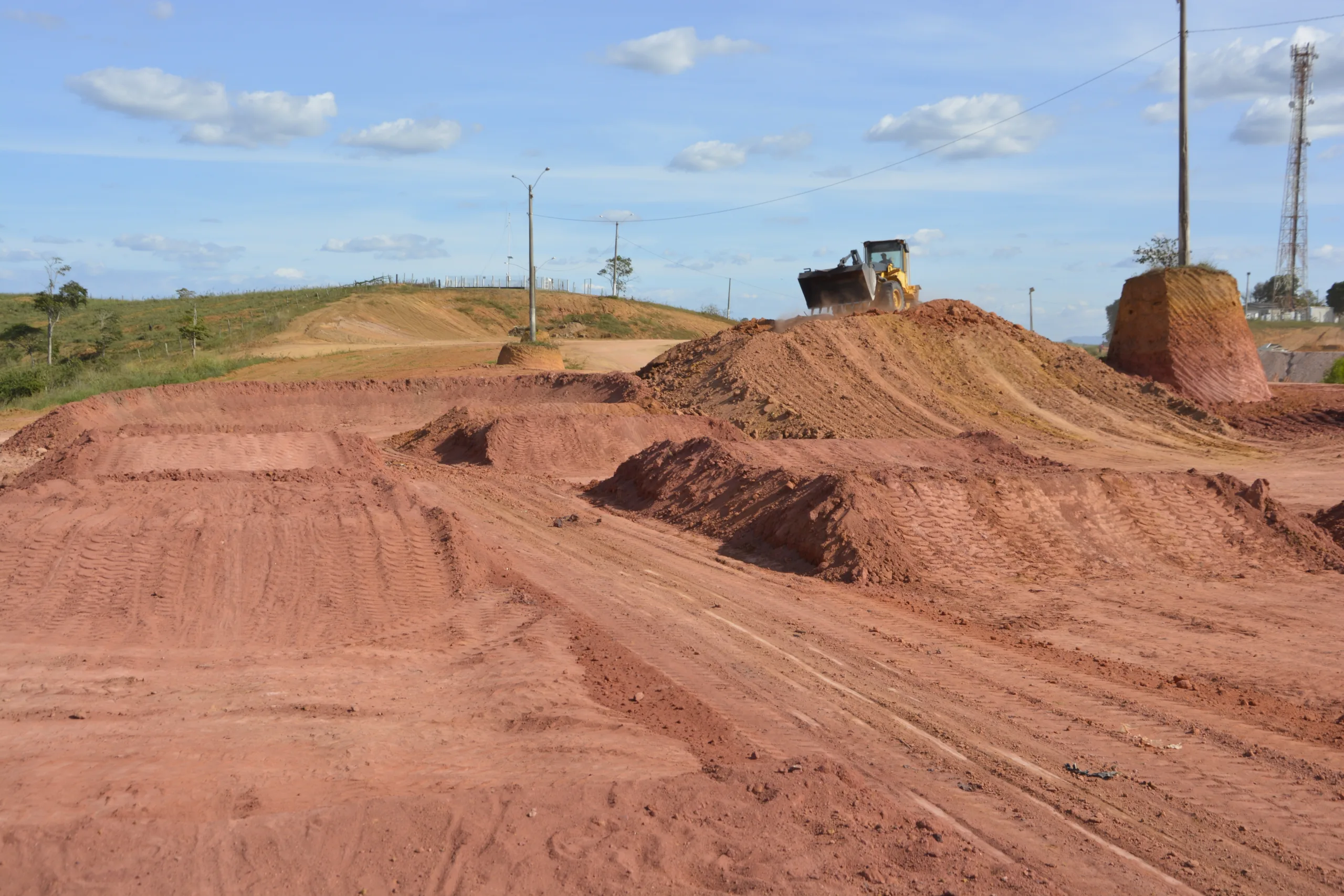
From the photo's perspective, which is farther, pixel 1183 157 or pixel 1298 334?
pixel 1298 334

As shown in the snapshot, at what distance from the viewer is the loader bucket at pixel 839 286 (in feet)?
99.2

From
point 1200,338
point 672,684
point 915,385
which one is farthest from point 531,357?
point 672,684

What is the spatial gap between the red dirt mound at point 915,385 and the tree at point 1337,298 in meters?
60.2

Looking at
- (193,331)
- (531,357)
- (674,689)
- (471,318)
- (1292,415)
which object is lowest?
(674,689)

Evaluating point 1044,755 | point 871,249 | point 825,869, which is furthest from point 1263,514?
point 871,249

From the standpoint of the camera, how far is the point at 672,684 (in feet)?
25.6

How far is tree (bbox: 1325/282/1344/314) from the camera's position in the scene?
251ft

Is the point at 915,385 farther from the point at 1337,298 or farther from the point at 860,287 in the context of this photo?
the point at 1337,298

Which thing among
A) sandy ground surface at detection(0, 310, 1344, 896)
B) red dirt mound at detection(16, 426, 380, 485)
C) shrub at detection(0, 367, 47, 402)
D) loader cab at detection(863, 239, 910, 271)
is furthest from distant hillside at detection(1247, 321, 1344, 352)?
shrub at detection(0, 367, 47, 402)

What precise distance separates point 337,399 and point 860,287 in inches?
589

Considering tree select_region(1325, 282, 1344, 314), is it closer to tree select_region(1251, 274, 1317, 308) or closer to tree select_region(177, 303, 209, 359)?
tree select_region(1251, 274, 1317, 308)

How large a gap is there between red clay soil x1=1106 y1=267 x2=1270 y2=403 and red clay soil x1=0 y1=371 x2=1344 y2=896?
15919mm

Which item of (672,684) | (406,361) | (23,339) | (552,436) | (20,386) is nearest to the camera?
(672,684)

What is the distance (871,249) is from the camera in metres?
32.6
